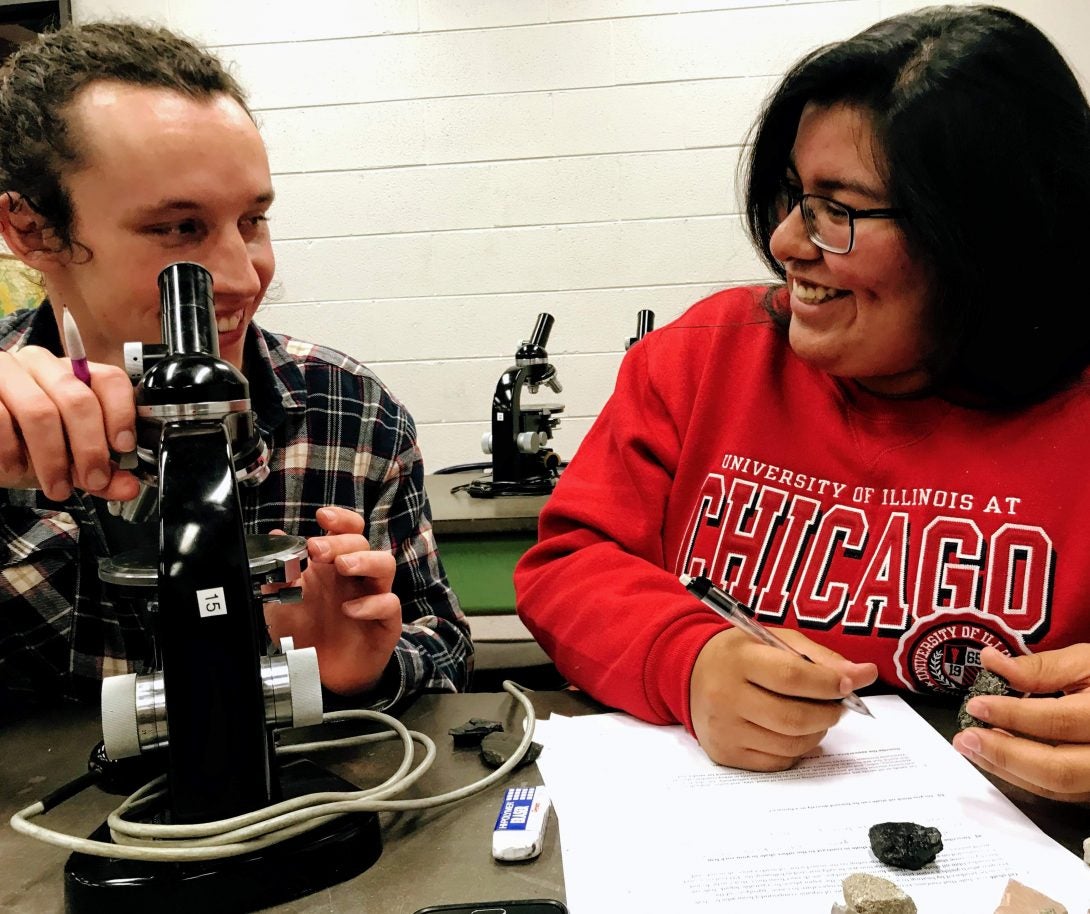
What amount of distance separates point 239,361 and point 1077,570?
40.0 inches

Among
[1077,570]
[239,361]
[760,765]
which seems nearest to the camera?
[760,765]

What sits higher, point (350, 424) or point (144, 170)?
point (144, 170)

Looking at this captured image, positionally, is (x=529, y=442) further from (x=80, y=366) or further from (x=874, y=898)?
(x=874, y=898)

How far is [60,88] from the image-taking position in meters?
1.05

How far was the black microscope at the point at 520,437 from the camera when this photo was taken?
2.23 metres

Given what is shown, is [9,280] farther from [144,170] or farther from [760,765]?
[760,765]

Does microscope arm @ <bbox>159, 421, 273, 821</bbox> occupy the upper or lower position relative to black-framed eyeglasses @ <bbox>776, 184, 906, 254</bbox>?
lower

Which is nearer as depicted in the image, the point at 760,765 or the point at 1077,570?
the point at 760,765

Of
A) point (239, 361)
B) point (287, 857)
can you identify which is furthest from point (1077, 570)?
point (239, 361)

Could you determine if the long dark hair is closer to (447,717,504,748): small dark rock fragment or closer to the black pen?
the black pen

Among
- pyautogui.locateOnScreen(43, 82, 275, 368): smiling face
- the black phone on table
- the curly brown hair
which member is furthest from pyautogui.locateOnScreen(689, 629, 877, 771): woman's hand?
the curly brown hair

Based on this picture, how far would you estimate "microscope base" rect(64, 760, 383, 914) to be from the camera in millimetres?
559

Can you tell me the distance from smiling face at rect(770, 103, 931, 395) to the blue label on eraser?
2.05 ft

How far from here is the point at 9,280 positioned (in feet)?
6.64
